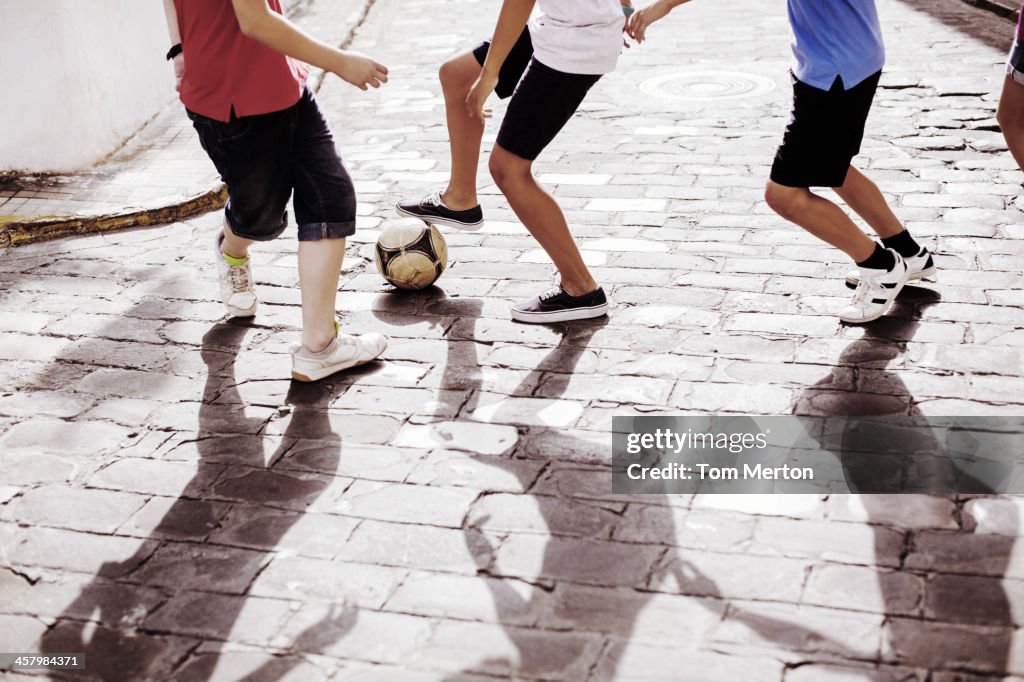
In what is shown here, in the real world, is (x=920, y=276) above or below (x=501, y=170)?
below

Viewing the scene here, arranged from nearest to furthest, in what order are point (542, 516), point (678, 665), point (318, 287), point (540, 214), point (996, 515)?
point (678, 665) → point (996, 515) → point (542, 516) → point (318, 287) → point (540, 214)

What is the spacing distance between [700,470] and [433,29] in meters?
8.85

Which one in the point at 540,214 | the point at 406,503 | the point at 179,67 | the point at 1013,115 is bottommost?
the point at 406,503

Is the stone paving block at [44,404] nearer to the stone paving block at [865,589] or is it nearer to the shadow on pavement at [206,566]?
the shadow on pavement at [206,566]

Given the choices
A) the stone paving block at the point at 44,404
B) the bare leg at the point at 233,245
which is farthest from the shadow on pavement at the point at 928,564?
the stone paving block at the point at 44,404

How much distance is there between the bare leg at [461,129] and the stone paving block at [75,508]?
7.64 feet

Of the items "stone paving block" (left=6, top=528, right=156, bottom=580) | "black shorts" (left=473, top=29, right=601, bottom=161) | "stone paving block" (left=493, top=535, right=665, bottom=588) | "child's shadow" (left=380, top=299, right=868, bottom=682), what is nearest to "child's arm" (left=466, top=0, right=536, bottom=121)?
"black shorts" (left=473, top=29, right=601, bottom=161)

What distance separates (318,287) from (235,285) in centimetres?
79

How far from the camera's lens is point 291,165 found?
4.15 metres

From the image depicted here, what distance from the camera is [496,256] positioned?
545 centimetres

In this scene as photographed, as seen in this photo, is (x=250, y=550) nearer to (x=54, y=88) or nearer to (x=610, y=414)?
(x=610, y=414)

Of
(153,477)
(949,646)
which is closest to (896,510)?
(949,646)

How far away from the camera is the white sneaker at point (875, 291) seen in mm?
4430

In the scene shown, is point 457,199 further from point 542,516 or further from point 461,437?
point 542,516
